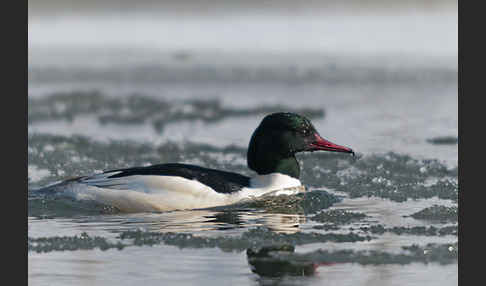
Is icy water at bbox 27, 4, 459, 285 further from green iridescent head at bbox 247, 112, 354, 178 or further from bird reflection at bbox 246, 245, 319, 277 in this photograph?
green iridescent head at bbox 247, 112, 354, 178

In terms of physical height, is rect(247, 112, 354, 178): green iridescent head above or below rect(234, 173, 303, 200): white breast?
above

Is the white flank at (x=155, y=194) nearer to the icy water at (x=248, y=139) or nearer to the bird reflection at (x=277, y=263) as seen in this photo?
the icy water at (x=248, y=139)

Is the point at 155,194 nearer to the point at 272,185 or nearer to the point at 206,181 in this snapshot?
the point at 206,181

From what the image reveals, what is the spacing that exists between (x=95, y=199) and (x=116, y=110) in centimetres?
709

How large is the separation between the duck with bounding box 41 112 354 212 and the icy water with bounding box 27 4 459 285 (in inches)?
6.2

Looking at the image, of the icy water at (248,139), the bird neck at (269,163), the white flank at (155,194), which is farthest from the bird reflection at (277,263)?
the bird neck at (269,163)

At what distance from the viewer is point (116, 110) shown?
55.0 ft

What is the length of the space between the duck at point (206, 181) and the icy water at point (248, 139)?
156 millimetres

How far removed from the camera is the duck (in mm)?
9680

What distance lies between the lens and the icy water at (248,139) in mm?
7273

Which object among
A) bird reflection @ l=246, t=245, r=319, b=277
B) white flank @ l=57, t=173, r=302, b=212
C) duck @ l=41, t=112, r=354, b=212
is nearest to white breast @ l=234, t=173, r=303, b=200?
duck @ l=41, t=112, r=354, b=212

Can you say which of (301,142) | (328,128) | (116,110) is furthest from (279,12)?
(301,142)

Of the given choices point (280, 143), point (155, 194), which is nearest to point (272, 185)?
point (280, 143)

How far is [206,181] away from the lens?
979 centimetres
